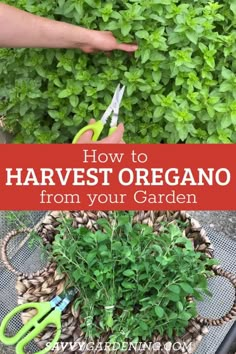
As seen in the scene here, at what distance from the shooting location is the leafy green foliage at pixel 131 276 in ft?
4.25

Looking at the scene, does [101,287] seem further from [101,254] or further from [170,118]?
[170,118]

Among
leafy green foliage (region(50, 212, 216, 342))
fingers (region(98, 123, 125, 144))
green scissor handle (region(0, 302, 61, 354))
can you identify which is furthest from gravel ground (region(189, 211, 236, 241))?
green scissor handle (region(0, 302, 61, 354))

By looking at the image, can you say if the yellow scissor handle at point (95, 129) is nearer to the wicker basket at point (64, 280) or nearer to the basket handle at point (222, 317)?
the wicker basket at point (64, 280)

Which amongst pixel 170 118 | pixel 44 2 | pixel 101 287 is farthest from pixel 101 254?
pixel 44 2

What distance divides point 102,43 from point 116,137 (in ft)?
0.77

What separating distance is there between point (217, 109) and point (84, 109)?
35cm

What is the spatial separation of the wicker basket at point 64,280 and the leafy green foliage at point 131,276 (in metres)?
0.03

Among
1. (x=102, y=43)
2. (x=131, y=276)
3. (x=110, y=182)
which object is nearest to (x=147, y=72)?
(x=102, y=43)

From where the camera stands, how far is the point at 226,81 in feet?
5.18

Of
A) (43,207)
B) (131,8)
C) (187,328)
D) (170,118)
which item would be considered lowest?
(187,328)

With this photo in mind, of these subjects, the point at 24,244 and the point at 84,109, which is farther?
the point at 84,109

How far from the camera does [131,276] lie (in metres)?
1.31

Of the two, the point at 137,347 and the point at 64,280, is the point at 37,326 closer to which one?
the point at 64,280

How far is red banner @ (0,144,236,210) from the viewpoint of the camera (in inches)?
56.2
